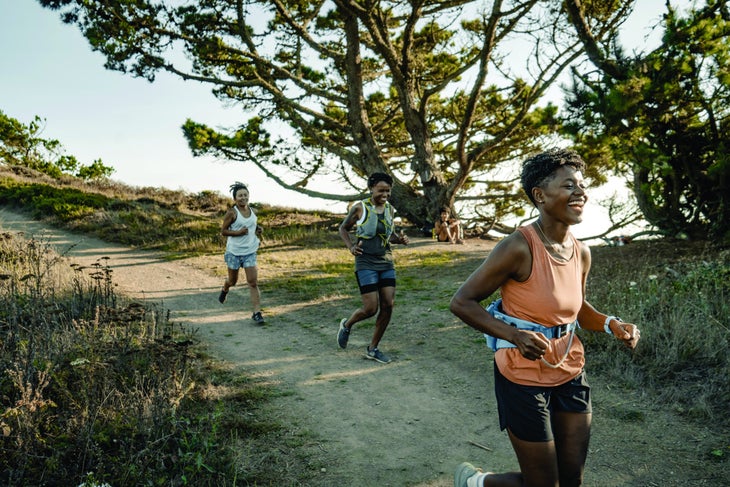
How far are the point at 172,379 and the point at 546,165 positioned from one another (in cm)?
361

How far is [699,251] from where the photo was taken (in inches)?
418

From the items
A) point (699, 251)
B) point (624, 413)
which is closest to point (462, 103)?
point (699, 251)

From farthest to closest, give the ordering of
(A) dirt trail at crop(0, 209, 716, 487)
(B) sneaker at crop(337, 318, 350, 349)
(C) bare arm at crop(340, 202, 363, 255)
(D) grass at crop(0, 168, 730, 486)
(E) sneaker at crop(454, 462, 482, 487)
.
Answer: (B) sneaker at crop(337, 318, 350, 349), (C) bare arm at crop(340, 202, 363, 255), (A) dirt trail at crop(0, 209, 716, 487), (D) grass at crop(0, 168, 730, 486), (E) sneaker at crop(454, 462, 482, 487)

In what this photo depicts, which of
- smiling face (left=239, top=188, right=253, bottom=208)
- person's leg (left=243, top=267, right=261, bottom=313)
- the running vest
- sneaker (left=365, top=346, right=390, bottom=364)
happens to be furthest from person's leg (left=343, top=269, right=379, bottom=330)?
smiling face (left=239, top=188, right=253, bottom=208)

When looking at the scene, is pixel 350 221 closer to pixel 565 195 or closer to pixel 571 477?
pixel 565 195

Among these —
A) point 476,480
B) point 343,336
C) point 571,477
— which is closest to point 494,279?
point 571,477

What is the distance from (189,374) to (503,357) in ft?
12.2

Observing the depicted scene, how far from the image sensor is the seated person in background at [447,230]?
1702 cm

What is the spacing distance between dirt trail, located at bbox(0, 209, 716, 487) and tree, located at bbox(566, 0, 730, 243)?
15.0ft

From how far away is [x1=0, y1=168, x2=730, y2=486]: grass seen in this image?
3.61 metres

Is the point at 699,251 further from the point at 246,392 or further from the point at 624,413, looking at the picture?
the point at 246,392

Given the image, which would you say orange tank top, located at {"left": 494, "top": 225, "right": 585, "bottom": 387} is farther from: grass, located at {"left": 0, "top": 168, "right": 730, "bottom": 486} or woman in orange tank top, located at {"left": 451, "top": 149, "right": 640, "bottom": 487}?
grass, located at {"left": 0, "top": 168, "right": 730, "bottom": 486}

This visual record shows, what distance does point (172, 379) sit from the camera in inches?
182

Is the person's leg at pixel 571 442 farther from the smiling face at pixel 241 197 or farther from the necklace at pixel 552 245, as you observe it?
the smiling face at pixel 241 197
